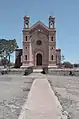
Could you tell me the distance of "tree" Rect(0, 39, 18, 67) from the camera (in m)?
112

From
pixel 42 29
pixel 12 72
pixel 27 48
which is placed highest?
pixel 42 29

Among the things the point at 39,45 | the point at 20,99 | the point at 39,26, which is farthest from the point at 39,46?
the point at 20,99

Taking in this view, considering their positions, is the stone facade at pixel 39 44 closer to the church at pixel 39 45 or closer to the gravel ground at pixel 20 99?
the church at pixel 39 45

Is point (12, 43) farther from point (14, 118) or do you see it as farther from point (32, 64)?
point (14, 118)

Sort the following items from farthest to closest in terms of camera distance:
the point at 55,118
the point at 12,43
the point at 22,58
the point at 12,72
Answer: the point at 12,43, the point at 22,58, the point at 12,72, the point at 55,118

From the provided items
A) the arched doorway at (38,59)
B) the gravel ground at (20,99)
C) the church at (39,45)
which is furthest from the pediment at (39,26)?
the gravel ground at (20,99)

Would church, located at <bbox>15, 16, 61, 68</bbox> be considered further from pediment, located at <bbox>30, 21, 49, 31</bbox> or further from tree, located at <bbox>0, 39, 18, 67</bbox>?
tree, located at <bbox>0, 39, 18, 67</bbox>

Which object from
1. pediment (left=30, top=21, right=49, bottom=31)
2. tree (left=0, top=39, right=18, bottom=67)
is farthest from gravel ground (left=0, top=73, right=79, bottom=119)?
tree (left=0, top=39, right=18, bottom=67)

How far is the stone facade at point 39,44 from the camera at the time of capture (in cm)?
8050

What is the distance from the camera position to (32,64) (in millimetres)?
81000

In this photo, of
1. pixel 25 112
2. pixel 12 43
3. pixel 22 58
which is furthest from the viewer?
pixel 12 43

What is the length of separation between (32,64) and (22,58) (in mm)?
3313

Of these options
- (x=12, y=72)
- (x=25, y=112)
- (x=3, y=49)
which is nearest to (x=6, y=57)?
(x=3, y=49)

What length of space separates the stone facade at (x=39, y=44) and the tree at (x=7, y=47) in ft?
100
